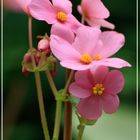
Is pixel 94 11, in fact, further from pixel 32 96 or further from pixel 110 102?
pixel 32 96

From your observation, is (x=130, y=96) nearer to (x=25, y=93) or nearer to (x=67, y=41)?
(x=25, y=93)

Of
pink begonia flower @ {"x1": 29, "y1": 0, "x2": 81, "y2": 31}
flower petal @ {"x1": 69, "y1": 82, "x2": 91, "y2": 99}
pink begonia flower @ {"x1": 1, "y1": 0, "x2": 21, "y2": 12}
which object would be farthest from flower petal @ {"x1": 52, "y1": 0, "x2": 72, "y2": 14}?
pink begonia flower @ {"x1": 1, "y1": 0, "x2": 21, "y2": 12}

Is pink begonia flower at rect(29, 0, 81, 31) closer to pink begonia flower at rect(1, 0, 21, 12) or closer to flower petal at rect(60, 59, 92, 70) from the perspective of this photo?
flower petal at rect(60, 59, 92, 70)

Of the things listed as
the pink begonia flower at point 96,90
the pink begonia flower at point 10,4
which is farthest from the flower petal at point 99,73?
the pink begonia flower at point 10,4

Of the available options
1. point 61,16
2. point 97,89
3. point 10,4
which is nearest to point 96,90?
point 97,89

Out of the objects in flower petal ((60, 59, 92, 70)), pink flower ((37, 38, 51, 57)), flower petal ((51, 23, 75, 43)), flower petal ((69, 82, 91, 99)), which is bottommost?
flower petal ((69, 82, 91, 99))

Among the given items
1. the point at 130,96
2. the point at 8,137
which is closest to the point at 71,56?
the point at 8,137

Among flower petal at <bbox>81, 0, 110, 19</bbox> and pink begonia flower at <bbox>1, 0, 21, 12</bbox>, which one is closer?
flower petal at <bbox>81, 0, 110, 19</bbox>

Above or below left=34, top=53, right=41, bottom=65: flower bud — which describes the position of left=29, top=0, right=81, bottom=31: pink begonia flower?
above
